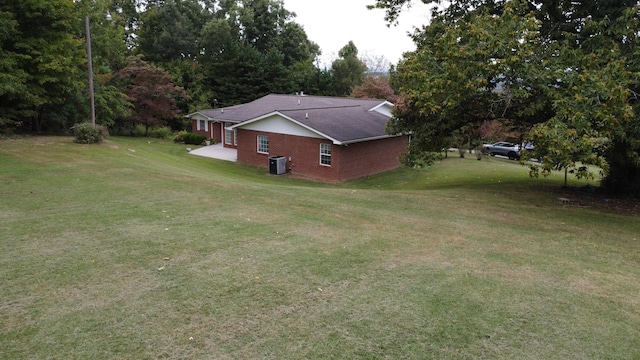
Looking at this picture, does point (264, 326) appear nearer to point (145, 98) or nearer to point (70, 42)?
point (70, 42)

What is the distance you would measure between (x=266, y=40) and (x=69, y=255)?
174 ft

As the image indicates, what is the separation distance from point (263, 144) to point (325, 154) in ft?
16.2

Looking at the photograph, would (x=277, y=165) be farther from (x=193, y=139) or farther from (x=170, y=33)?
(x=170, y=33)

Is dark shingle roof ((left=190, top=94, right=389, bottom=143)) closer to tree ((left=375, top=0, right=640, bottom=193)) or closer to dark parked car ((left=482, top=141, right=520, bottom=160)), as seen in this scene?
tree ((left=375, top=0, right=640, bottom=193))

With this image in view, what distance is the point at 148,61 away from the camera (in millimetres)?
50531

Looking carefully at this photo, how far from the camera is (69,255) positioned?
6.67 metres

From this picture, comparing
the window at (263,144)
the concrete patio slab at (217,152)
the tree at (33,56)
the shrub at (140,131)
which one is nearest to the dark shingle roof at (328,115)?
the window at (263,144)

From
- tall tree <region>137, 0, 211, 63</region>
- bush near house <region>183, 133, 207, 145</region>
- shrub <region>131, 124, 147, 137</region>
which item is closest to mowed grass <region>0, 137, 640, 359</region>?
bush near house <region>183, 133, 207, 145</region>

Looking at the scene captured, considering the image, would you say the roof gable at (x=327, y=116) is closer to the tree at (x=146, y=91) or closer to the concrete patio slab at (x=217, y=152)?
the concrete patio slab at (x=217, y=152)

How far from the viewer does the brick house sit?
23219 mm

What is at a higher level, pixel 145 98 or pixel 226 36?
pixel 226 36

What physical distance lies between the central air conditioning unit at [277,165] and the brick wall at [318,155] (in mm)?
319

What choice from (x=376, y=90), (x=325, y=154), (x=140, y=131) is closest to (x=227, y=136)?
(x=140, y=131)

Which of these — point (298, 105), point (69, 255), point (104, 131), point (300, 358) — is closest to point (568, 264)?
point (300, 358)
